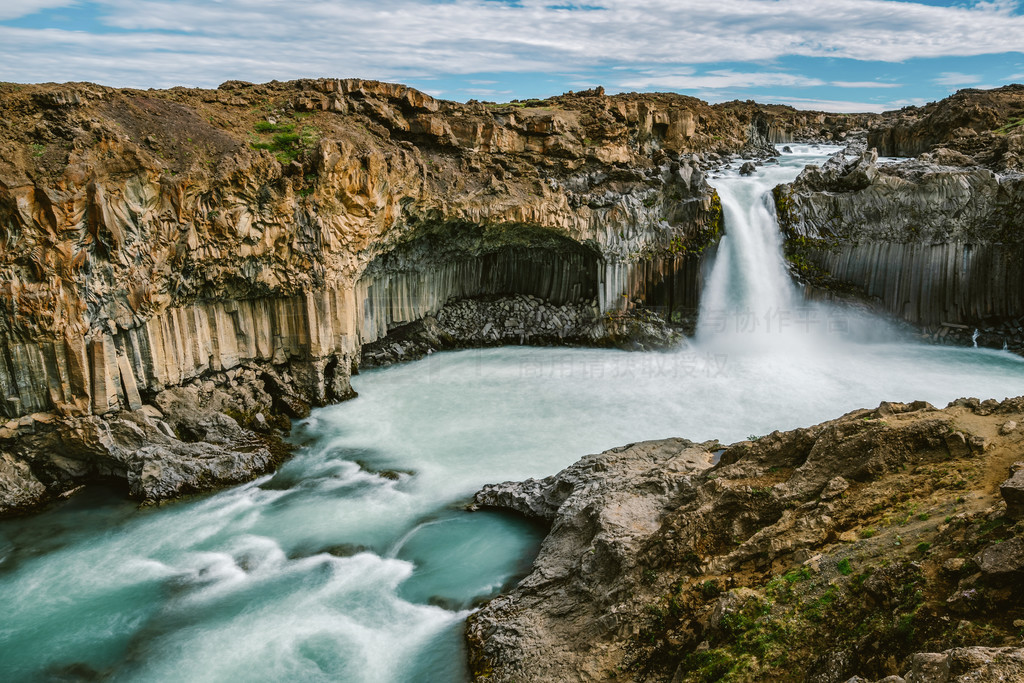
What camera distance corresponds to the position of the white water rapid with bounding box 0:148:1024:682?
990 centimetres

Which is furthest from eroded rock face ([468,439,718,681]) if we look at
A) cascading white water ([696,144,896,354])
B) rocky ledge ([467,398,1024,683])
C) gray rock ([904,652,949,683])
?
cascading white water ([696,144,896,354])

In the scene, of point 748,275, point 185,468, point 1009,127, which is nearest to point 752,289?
point 748,275

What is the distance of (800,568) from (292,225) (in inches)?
608

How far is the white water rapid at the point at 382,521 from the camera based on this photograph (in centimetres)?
990

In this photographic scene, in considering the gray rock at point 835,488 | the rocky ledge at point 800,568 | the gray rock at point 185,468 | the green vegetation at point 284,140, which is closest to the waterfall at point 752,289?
the rocky ledge at point 800,568

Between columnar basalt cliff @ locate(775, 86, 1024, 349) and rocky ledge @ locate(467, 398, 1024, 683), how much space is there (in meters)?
17.7

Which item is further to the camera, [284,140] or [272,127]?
[272,127]

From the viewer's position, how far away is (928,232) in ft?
78.3

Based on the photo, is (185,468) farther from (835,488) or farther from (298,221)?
(835,488)

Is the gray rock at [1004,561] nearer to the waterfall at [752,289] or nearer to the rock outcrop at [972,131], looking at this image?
the waterfall at [752,289]

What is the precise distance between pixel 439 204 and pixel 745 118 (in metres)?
25.3

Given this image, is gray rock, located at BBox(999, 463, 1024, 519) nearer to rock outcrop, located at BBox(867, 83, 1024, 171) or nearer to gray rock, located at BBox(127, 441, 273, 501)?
gray rock, located at BBox(127, 441, 273, 501)

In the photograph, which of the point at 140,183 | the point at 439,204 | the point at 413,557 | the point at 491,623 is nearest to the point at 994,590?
the point at 491,623

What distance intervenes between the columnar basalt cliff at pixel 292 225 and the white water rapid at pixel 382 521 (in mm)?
2677
